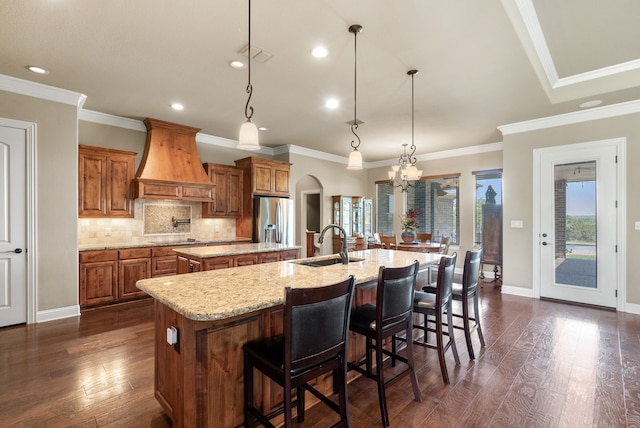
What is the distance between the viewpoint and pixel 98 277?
4.29 meters

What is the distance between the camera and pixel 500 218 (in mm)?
5789

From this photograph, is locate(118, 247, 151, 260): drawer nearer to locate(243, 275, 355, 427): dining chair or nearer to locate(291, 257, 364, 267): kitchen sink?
locate(291, 257, 364, 267): kitchen sink

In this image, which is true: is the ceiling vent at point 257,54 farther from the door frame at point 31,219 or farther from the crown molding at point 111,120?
the crown molding at point 111,120

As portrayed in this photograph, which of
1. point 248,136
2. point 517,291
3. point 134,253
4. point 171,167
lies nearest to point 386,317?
point 248,136

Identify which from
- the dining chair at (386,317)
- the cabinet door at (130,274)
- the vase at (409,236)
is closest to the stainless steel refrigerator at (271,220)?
the cabinet door at (130,274)

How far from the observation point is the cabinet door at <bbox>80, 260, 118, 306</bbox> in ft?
13.7

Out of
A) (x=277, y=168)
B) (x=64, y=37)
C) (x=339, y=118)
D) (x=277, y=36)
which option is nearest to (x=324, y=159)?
(x=277, y=168)

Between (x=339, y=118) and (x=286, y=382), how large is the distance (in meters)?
4.16

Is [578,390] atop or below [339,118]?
below

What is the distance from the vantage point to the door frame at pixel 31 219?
12.0ft

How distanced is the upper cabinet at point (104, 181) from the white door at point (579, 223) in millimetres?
6415

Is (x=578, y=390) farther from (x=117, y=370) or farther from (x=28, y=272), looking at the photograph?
(x=28, y=272)

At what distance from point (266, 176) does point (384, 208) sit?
362 cm

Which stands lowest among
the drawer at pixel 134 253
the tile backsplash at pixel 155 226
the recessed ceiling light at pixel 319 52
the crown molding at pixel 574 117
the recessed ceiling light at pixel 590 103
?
the drawer at pixel 134 253
